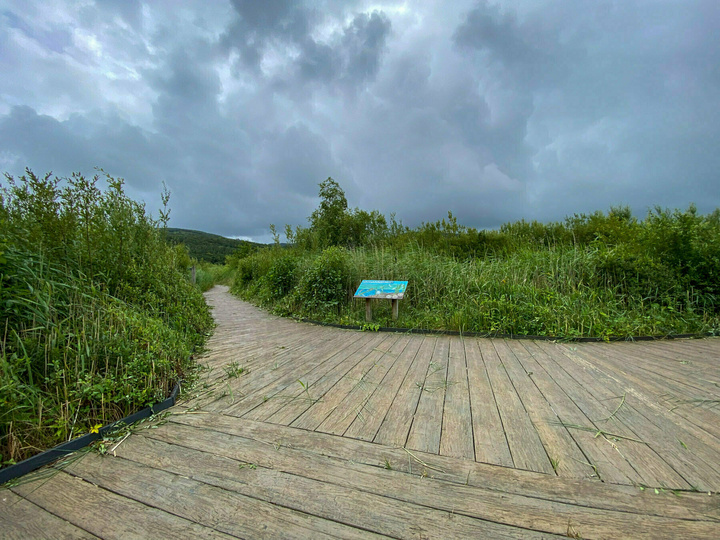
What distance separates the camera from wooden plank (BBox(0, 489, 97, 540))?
3.58 feet

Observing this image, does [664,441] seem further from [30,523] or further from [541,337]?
[30,523]

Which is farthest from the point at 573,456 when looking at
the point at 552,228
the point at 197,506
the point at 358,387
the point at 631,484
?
the point at 552,228

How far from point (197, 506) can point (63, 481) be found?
2.36 feet

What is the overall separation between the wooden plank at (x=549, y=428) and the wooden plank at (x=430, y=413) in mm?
541

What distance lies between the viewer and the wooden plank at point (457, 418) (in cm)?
156

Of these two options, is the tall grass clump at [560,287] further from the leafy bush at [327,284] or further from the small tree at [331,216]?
the small tree at [331,216]

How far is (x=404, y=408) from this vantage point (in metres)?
2.00

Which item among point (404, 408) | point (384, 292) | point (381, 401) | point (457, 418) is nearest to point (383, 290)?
point (384, 292)

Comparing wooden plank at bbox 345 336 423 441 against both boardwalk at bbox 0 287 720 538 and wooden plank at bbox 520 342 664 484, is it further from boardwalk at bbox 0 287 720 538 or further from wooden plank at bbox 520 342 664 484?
wooden plank at bbox 520 342 664 484

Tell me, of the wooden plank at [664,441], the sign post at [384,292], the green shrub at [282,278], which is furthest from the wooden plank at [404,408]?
the green shrub at [282,278]

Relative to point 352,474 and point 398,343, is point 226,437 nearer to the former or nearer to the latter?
point 352,474

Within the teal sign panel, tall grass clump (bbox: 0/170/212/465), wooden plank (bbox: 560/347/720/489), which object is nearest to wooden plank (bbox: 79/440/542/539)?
tall grass clump (bbox: 0/170/212/465)

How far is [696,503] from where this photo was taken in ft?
3.93

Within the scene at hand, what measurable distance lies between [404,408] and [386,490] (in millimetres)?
744
